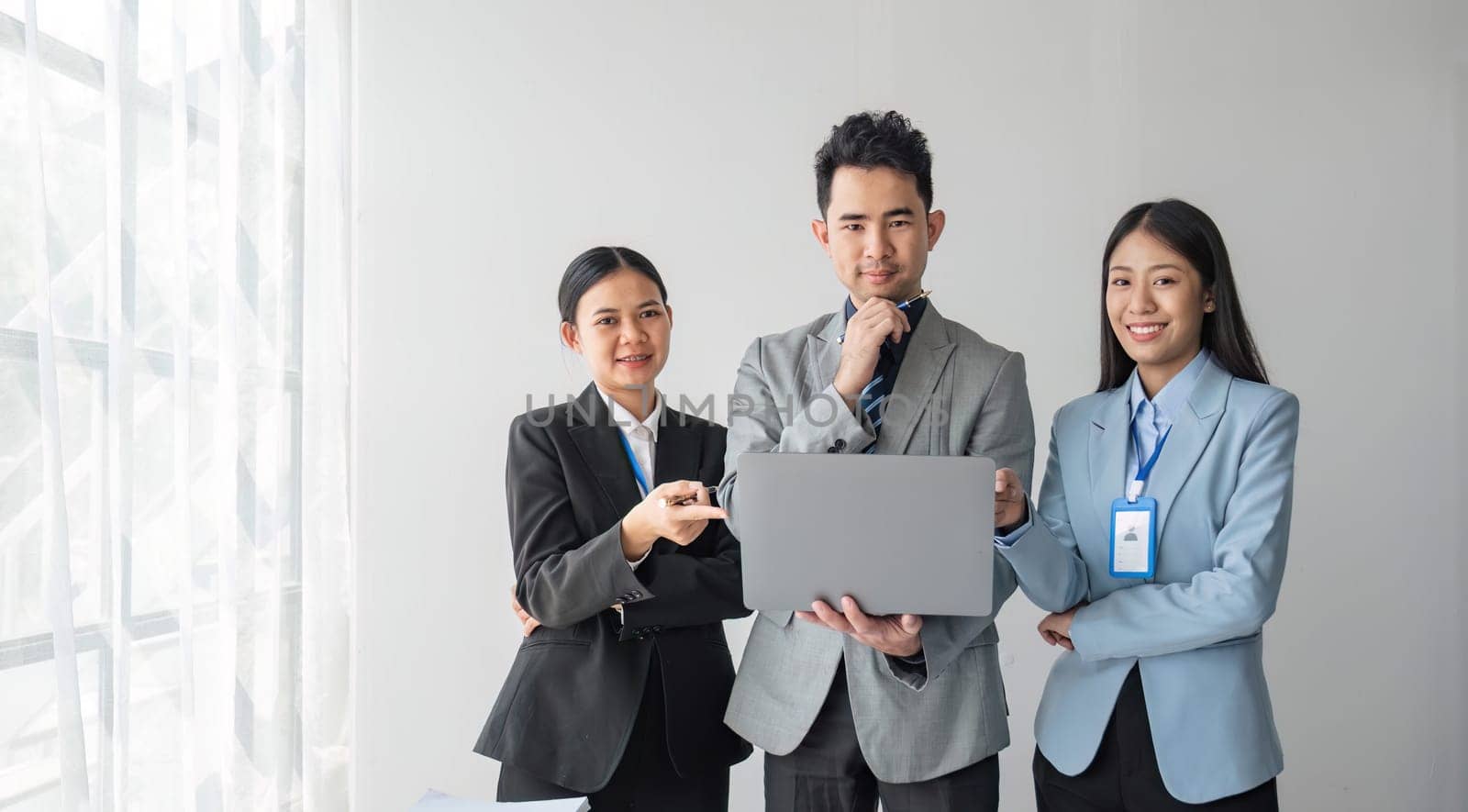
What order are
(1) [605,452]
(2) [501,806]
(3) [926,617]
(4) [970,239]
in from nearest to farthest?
(2) [501,806] < (3) [926,617] < (1) [605,452] < (4) [970,239]

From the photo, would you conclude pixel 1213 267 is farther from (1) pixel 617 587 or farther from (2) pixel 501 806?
→ (2) pixel 501 806

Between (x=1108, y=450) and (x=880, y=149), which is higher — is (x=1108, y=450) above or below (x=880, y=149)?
below

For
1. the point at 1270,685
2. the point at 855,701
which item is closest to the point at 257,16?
the point at 855,701

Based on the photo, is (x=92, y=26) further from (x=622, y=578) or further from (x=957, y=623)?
(x=957, y=623)

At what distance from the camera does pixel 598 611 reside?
1838 millimetres

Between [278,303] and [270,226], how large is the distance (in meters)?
0.20

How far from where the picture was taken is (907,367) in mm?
1781

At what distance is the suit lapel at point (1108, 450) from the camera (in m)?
1.82

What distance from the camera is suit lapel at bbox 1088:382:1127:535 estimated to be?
1.82 m

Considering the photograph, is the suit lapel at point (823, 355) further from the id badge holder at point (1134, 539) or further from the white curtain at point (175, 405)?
the white curtain at point (175, 405)

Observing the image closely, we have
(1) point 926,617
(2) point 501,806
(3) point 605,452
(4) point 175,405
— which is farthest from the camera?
(4) point 175,405

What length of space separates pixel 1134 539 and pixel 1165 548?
0.06 metres

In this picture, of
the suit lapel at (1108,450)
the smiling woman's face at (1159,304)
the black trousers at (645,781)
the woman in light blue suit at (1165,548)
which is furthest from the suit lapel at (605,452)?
the smiling woman's face at (1159,304)

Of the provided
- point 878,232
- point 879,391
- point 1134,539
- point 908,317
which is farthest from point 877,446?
point 1134,539
